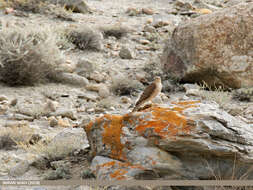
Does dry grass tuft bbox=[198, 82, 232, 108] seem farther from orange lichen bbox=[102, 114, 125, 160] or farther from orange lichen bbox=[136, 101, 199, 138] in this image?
orange lichen bbox=[102, 114, 125, 160]

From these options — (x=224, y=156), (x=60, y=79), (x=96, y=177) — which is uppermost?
(x=224, y=156)

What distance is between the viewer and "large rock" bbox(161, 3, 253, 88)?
23.3ft

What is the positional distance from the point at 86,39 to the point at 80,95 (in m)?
2.95

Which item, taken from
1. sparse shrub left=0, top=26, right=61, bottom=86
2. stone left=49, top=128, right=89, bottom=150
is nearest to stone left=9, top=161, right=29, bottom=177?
stone left=49, top=128, right=89, bottom=150

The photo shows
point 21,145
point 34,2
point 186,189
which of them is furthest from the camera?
point 34,2

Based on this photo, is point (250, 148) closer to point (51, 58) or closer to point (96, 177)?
point (96, 177)

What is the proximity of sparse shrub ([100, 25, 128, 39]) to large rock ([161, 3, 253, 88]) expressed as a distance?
3.56 m

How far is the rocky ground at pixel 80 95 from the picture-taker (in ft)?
14.2

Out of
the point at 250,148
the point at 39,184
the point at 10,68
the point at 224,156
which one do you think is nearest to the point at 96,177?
the point at 39,184

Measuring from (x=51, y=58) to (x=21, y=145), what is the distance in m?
3.32

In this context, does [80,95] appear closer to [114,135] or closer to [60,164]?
[60,164]

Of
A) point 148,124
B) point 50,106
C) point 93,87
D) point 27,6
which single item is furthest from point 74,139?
point 27,6

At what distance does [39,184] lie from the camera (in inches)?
146

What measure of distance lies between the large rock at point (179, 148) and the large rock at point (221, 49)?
351cm
